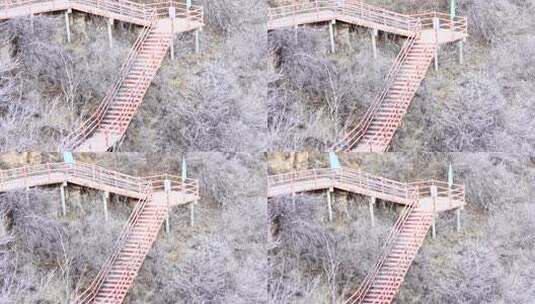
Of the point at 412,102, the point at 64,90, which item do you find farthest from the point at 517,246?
the point at 64,90

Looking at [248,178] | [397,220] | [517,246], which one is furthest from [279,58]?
[517,246]

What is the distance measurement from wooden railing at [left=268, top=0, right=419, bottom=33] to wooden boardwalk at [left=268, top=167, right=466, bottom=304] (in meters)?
1.44

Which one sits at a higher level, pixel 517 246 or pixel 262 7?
pixel 262 7

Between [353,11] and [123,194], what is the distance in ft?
8.98

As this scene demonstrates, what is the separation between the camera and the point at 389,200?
10281 mm

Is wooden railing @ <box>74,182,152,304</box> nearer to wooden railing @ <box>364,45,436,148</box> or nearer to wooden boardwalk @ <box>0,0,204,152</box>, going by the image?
wooden boardwalk @ <box>0,0,204,152</box>

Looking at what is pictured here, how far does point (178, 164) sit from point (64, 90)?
123 centimetres

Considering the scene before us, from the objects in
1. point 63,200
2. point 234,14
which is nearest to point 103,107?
point 63,200

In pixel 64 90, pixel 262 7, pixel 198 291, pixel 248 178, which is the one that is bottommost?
pixel 198 291

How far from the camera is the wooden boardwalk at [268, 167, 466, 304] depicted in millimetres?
10133

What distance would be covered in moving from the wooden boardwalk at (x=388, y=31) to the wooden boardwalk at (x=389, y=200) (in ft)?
0.97

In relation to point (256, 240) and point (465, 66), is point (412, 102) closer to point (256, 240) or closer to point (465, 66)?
point (465, 66)

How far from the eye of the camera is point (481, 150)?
10.4m

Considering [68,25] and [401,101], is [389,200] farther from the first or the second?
[68,25]
